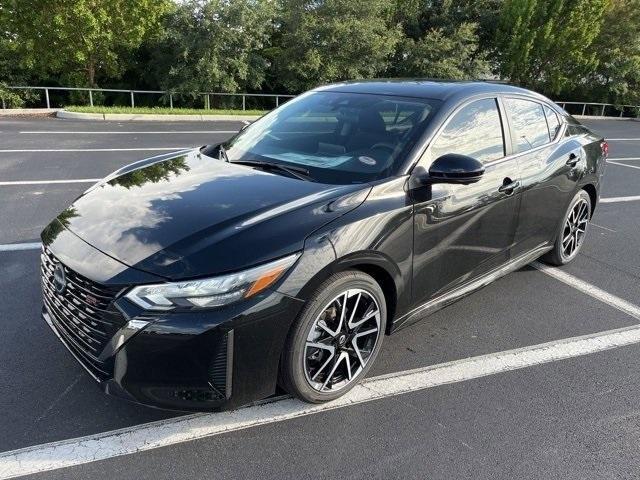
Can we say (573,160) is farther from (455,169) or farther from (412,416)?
(412,416)

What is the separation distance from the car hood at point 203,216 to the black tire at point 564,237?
8.78 ft

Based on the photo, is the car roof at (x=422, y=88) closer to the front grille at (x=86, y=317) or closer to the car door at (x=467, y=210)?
the car door at (x=467, y=210)

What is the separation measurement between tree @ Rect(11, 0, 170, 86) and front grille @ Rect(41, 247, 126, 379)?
2090 cm

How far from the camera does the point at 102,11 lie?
2056cm

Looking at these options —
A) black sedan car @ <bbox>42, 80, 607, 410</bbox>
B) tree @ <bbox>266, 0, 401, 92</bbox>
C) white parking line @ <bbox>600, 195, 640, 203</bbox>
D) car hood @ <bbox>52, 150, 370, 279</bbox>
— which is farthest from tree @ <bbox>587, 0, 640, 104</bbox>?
car hood @ <bbox>52, 150, 370, 279</bbox>

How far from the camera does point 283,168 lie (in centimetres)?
329

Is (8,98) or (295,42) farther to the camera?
(295,42)

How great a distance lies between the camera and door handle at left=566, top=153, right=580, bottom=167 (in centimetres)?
452

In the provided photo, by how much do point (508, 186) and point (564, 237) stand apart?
1.54 m

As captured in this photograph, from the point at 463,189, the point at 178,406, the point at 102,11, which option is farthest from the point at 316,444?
the point at 102,11

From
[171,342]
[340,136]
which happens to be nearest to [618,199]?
[340,136]

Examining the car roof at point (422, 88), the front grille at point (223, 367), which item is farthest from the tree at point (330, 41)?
the front grille at point (223, 367)

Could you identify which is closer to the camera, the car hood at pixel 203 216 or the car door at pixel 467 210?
the car hood at pixel 203 216

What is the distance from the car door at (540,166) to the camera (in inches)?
156
